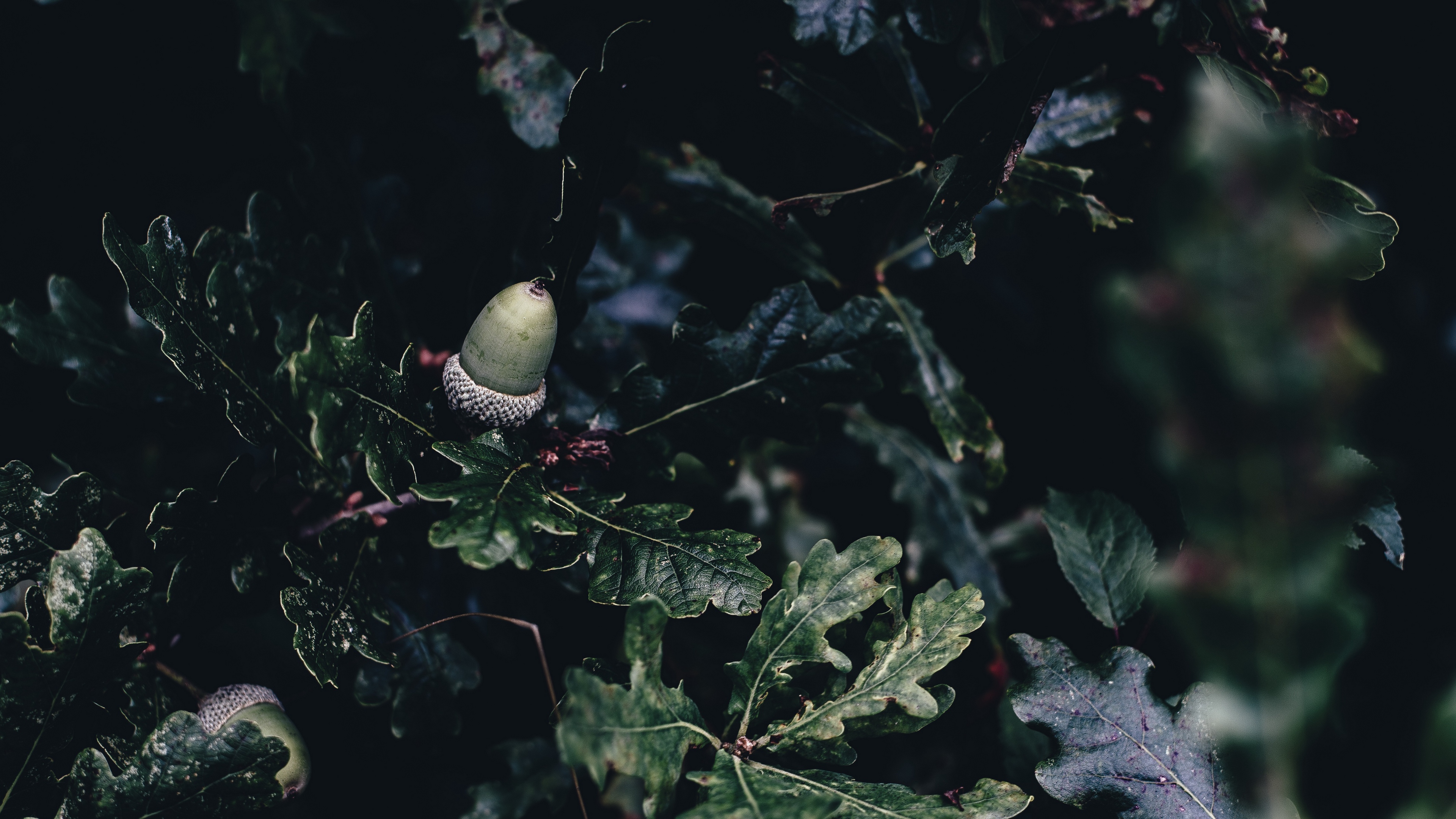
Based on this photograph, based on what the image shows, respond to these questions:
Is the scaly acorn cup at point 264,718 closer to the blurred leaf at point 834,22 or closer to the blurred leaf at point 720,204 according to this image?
the blurred leaf at point 720,204

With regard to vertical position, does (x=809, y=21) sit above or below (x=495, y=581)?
above

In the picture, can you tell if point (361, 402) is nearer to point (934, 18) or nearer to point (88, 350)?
point (88, 350)

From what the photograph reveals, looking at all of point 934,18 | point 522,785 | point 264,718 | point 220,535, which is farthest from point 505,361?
point 522,785

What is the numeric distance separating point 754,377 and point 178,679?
821 mm

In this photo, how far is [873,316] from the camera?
103cm

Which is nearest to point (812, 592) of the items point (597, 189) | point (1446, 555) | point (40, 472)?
point (597, 189)

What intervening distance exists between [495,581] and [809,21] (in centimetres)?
94

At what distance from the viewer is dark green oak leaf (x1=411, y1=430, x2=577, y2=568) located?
66cm

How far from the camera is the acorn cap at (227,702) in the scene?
37.6 inches

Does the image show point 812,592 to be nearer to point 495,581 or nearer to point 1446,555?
point 495,581

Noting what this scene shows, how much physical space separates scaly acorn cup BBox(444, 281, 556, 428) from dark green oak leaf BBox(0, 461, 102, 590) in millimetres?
452

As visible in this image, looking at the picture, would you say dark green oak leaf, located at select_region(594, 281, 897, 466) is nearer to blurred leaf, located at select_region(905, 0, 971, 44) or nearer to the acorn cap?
blurred leaf, located at select_region(905, 0, 971, 44)

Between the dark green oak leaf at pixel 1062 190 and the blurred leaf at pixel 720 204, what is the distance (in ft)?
1.16

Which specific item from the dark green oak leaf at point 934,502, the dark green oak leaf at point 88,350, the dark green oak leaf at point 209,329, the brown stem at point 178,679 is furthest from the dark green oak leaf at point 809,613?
the dark green oak leaf at point 88,350
